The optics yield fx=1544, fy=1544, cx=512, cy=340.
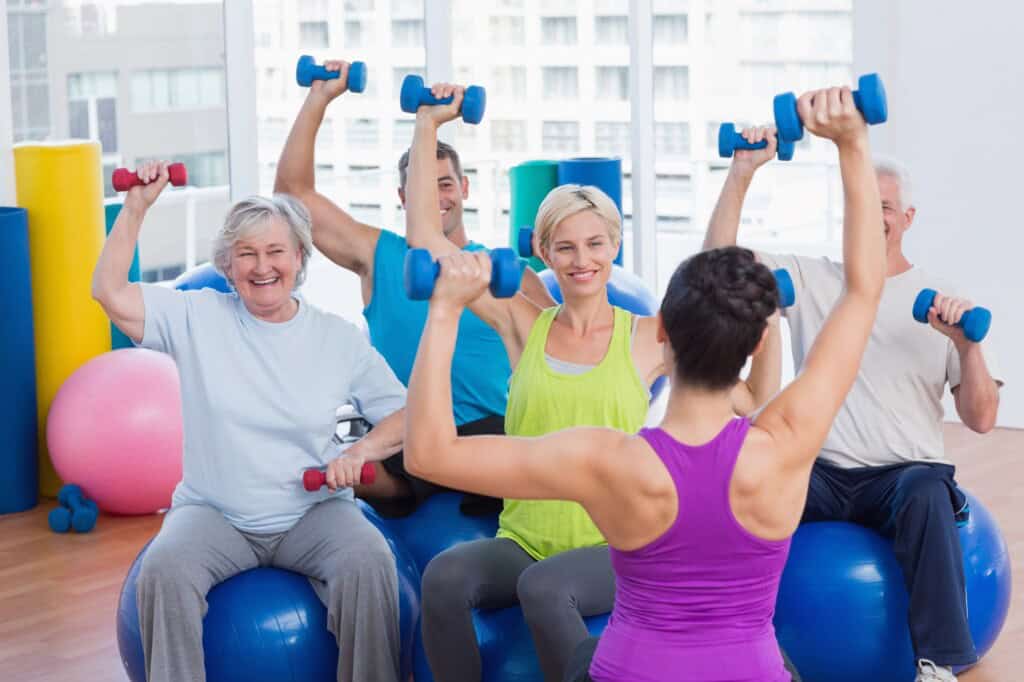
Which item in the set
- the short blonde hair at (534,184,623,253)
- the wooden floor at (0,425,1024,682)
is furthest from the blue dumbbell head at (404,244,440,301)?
the wooden floor at (0,425,1024,682)

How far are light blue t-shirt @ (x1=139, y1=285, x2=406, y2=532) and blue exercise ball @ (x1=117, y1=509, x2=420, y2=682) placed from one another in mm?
139

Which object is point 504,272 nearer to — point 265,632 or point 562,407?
point 562,407

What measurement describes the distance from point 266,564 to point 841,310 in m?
1.39

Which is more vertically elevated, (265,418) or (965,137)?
(965,137)

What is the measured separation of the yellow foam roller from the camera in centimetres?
464

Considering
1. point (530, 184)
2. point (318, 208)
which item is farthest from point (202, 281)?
point (530, 184)

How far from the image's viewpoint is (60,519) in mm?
4371

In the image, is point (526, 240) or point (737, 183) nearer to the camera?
point (737, 183)

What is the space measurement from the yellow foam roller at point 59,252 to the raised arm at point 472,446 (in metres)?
3.09

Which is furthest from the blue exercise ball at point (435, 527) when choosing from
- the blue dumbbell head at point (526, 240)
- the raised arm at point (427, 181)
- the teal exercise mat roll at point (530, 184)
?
Result: the teal exercise mat roll at point (530, 184)

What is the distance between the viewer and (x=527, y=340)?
9.34 feet

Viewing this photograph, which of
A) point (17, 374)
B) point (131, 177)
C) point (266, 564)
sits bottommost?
point (266, 564)

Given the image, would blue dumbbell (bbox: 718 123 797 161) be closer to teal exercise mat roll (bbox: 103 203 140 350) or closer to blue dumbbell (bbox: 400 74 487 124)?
blue dumbbell (bbox: 400 74 487 124)

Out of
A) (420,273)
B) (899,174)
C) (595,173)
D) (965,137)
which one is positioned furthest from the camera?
(595,173)
